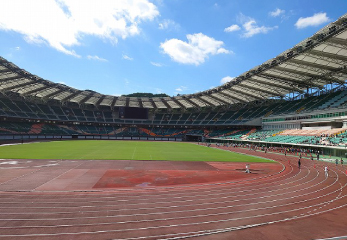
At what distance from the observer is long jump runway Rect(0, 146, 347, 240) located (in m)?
8.38

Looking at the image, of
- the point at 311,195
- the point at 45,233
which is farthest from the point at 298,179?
the point at 45,233

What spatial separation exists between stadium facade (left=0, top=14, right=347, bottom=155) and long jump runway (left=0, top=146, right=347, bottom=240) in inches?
978

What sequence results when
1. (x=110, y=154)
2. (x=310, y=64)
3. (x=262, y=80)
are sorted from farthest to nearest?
(x=262, y=80)
(x=310, y=64)
(x=110, y=154)

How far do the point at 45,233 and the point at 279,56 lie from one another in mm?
41738

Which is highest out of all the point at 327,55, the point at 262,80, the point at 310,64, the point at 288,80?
the point at 327,55

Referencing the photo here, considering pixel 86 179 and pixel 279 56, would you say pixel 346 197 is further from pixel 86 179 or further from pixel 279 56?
pixel 279 56

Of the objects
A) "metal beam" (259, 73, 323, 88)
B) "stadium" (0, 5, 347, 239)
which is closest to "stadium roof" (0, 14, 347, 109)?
"metal beam" (259, 73, 323, 88)

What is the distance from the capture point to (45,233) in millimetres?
7965

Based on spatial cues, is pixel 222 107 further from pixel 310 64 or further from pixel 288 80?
pixel 310 64

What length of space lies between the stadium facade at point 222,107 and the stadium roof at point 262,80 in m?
0.12

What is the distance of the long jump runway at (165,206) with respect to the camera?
838 cm

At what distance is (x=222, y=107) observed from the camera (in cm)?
8769

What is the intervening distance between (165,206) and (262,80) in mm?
47885

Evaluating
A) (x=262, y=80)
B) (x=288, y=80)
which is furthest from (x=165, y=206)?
(x=288, y=80)
